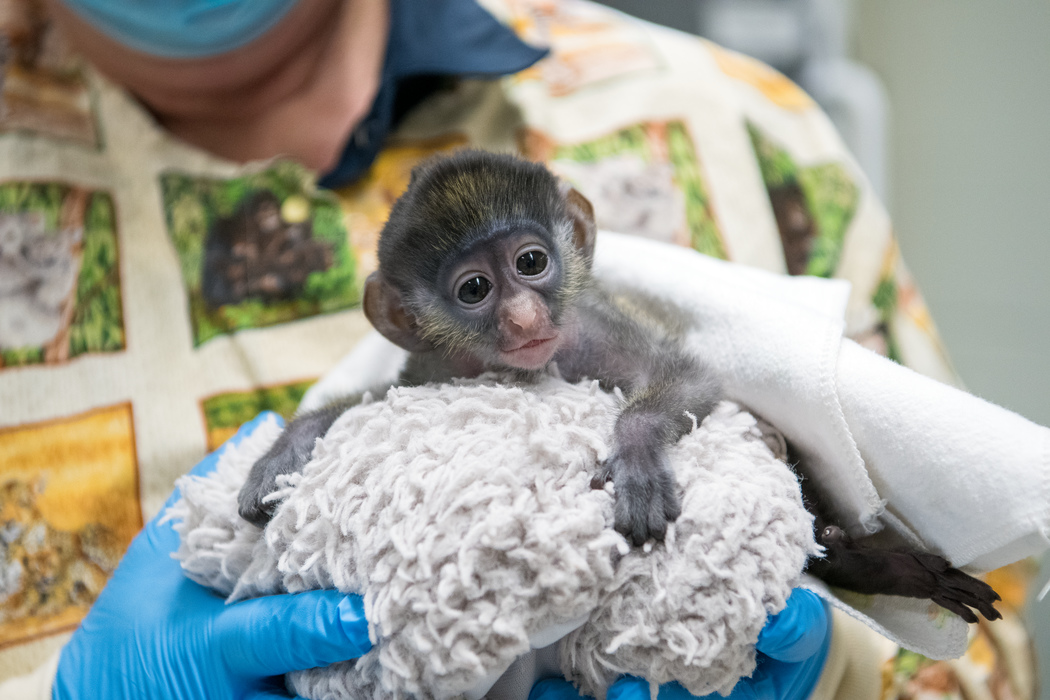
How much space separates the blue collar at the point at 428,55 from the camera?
1.65m

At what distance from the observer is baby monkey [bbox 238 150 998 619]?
849 mm

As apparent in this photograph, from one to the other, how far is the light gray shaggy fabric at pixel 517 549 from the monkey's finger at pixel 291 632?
21 millimetres

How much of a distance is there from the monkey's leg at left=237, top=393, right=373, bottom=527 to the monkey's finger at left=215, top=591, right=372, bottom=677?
0.35ft

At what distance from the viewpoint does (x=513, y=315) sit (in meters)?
0.88

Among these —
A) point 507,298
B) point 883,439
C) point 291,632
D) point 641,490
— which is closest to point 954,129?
point 883,439

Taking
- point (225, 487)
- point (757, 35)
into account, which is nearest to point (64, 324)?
point (225, 487)

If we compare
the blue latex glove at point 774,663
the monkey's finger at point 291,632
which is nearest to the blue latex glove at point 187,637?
the monkey's finger at point 291,632

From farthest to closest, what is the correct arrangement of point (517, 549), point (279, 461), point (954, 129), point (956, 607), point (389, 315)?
point (954, 129), point (389, 315), point (279, 461), point (956, 607), point (517, 549)

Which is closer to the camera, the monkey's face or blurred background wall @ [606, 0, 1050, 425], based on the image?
the monkey's face

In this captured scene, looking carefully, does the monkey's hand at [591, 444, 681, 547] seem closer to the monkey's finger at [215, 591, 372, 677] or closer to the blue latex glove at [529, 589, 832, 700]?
the blue latex glove at [529, 589, 832, 700]

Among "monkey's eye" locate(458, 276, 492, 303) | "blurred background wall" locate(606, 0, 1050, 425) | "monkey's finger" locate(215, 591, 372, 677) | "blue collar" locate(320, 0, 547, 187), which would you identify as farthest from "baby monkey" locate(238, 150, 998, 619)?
"blurred background wall" locate(606, 0, 1050, 425)

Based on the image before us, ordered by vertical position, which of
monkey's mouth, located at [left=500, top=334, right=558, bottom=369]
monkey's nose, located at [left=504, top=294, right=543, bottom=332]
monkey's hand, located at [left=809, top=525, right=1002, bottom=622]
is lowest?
monkey's hand, located at [left=809, top=525, right=1002, bottom=622]

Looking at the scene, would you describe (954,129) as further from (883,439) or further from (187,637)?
(187,637)

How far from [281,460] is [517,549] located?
383 millimetres
